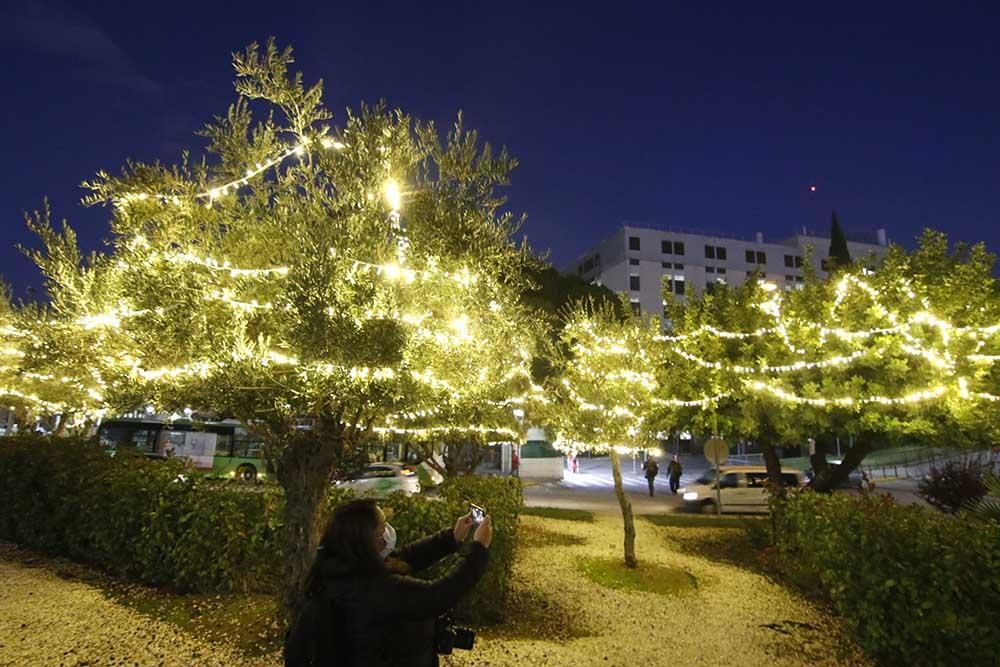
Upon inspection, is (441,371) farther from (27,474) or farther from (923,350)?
(923,350)

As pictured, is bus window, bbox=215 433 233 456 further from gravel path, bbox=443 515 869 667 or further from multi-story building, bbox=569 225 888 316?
multi-story building, bbox=569 225 888 316

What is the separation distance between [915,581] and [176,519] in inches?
341

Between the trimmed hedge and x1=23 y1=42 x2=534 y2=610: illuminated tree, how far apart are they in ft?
4.69

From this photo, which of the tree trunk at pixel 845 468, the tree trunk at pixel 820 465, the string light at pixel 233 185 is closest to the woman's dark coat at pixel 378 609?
the string light at pixel 233 185

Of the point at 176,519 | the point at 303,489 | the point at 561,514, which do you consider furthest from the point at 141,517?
the point at 561,514

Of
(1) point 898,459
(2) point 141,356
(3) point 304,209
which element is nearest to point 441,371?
(3) point 304,209

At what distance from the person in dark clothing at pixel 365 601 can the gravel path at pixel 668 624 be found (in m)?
2.81

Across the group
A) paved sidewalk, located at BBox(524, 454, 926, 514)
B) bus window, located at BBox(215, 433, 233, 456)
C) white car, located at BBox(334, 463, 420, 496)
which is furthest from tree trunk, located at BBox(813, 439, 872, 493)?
bus window, located at BBox(215, 433, 233, 456)

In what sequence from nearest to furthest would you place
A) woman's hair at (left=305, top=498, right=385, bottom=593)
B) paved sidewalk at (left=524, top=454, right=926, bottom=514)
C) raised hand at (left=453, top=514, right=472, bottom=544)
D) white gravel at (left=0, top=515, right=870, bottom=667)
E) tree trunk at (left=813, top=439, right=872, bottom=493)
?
woman's hair at (left=305, top=498, right=385, bottom=593) < raised hand at (left=453, top=514, right=472, bottom=544) < white gravel at (left=0, top=515, right=870, bottom=667) < tree trunk at (left=813, top=439, right=872, bottom=493) < paved sidewalk at (left=524, top=454, right=926, bottom=514)

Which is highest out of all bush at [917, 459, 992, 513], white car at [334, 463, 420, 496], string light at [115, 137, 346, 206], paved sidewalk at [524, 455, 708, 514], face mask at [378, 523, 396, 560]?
string light at [115, 137, 346, 206]

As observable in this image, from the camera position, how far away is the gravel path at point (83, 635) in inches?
193

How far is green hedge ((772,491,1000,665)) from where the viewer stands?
453 centimetres

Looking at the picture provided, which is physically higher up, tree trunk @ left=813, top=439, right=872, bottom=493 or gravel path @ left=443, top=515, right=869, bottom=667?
tree trunk @ left=813, top=439, right=872, bottom=493

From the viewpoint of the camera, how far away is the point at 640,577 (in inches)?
388
